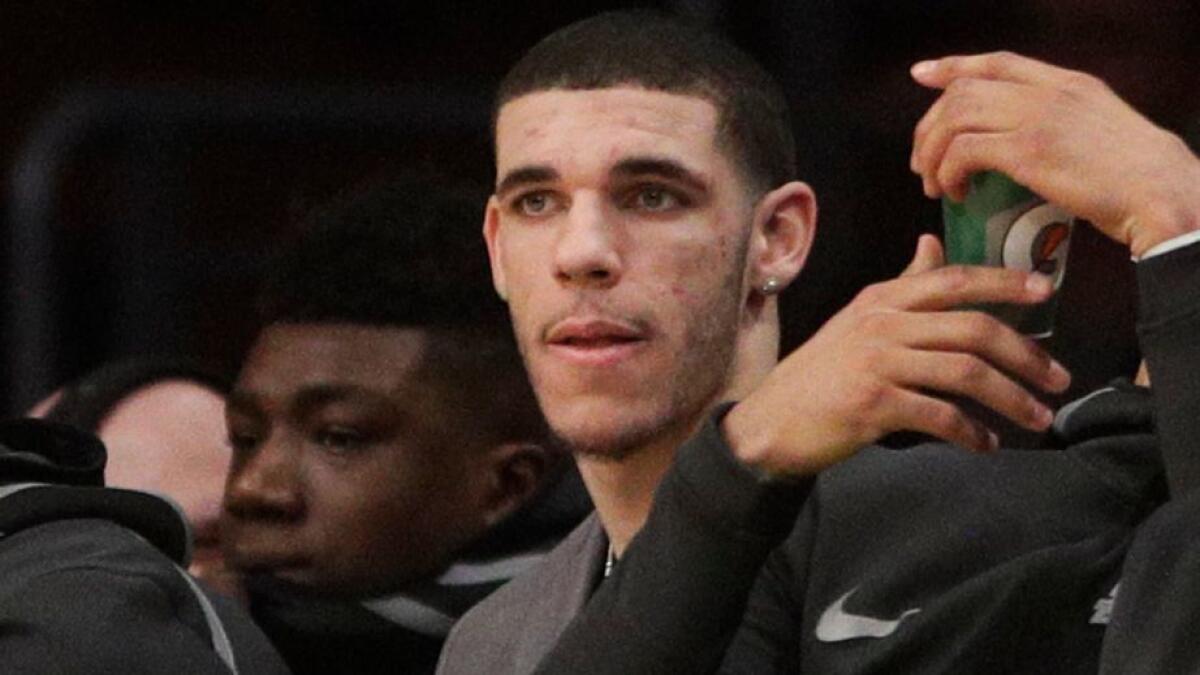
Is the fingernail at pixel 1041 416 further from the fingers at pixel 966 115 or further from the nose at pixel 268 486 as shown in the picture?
the nose at pixel 268 486

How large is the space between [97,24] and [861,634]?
279 centimetres

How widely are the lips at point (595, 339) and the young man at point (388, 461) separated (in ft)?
2.45

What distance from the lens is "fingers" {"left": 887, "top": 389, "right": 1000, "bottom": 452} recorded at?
6.30 ft

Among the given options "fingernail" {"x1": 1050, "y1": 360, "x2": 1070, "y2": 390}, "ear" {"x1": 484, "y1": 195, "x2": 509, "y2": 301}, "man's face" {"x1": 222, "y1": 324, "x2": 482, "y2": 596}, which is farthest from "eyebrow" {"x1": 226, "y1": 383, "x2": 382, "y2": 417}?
"fingernail" {"x1": 1050, "y1": 360, "x2": 1070, "y2": 390}

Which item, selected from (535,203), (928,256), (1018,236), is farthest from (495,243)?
(1018,236)

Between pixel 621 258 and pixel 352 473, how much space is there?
0.81 m

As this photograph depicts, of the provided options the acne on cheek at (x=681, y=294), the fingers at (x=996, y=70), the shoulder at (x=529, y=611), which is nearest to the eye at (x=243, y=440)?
the shoulder at (x=529, y=611)

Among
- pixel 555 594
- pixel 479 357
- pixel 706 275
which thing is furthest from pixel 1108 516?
pixel 479 357

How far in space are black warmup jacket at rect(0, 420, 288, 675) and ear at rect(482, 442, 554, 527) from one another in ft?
2.05

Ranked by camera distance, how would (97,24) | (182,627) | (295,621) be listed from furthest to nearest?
(97,24)
(295,621)
(182,627)

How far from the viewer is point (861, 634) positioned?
207cm

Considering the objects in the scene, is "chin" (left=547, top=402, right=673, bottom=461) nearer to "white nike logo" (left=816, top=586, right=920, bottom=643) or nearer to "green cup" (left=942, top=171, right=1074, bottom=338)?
"white nike logo" (left=816, top=586, right=920, bottom=643)

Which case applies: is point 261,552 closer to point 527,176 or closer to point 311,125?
point 527,176

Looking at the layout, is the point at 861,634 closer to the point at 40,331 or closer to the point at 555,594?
the point at 555,594
